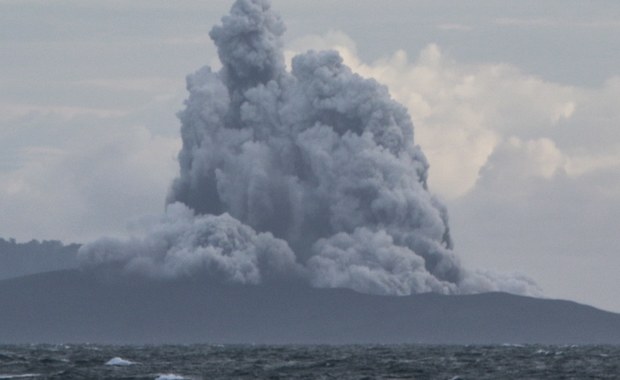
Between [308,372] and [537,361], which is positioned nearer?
[308,372]

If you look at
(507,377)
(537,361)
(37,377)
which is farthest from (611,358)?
(37,377)

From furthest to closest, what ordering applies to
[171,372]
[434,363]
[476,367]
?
1. [434,363]
2. [476,367]
3. [171,372]

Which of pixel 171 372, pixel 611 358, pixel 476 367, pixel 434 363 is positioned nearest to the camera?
pixel 171 372

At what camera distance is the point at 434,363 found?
175750 mm

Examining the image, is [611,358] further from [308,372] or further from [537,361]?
[308,372]

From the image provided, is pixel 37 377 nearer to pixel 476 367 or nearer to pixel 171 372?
pixel 171 372

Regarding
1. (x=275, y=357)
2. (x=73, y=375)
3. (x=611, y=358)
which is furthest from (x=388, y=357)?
(x=73, y=375)

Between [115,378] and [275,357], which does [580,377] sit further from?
A: [275,357]

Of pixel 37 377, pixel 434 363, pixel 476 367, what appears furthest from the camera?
pixel 434 363

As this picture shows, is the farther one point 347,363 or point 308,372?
point 347,363

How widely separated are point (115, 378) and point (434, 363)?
44795mm

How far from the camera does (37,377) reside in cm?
14125

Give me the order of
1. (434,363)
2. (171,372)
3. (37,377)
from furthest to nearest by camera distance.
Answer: (434,363)
(171,372)
(37,377)

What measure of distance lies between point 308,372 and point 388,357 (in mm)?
44218
